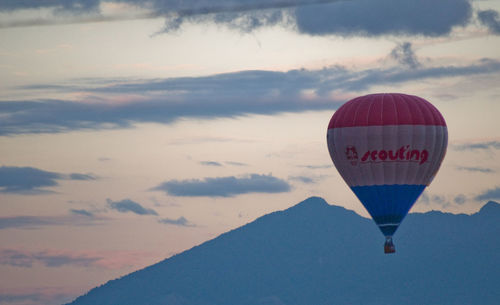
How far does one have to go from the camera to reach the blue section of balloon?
130 meters

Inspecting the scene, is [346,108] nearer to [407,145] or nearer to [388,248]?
[407,145]

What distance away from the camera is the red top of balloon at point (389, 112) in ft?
424

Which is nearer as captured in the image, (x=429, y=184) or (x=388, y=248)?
(x=388, y=248)

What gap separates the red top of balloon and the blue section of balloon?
751 centimetres

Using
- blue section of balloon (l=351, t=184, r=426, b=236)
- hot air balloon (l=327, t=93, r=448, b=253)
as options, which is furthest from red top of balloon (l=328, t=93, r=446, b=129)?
blue section of balloon (l=351, t=184, r=426, b=236)

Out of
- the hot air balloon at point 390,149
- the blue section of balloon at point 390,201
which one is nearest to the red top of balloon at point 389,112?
the hot air balloon at point 390,149

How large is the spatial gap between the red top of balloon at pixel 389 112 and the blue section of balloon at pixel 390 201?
24.6 feet

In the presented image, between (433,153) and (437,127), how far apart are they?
9.97ft

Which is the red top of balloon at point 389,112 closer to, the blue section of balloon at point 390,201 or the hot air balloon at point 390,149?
the hot air balloon at point 390,149

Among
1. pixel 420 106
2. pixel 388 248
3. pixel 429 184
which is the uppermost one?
pixel 420 106

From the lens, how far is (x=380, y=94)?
5212 inches

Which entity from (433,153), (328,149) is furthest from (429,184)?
(328,149)

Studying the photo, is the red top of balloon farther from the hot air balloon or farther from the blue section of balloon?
the blue section of balloon

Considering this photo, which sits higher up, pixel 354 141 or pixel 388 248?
pixel 354 141
